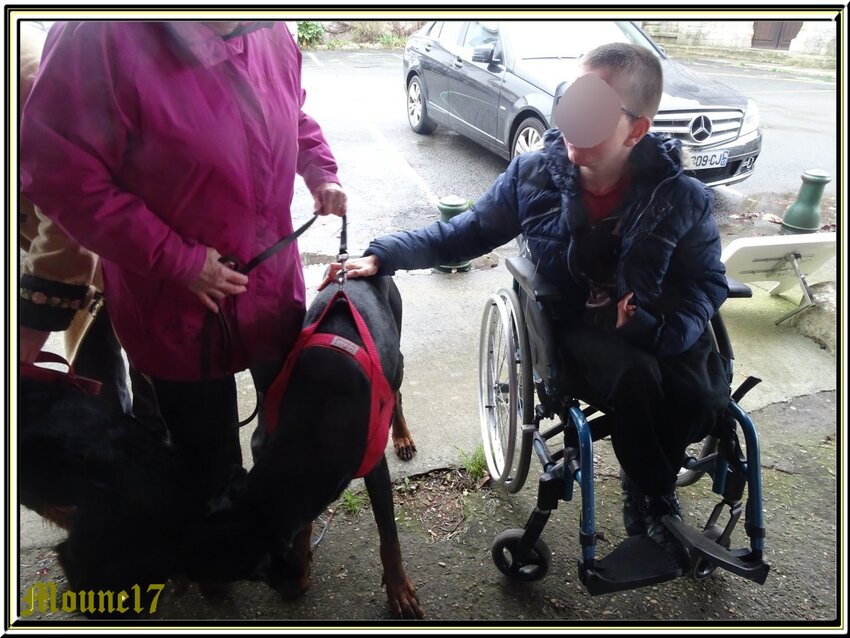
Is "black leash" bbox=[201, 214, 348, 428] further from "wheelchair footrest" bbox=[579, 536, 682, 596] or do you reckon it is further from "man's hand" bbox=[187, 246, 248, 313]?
"wheelchair footrest" bbox=[579, 536, 682, 596]

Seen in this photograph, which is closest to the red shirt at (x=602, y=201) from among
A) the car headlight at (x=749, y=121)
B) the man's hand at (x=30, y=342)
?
the man's hand at (x=30, y=342)

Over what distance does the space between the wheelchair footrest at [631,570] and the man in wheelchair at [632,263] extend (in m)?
0.04

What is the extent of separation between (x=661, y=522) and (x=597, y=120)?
1207 millimetres

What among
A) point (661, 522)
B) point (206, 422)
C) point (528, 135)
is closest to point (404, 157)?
point (528, 135)

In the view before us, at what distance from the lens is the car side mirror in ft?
14.1

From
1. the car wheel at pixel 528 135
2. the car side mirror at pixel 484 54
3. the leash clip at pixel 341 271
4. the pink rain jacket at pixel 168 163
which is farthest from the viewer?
the car wheel at pixel 528 135

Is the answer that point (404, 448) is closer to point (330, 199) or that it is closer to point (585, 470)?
point (585, 470)

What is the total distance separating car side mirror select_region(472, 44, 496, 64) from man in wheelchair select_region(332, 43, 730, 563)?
110 inches

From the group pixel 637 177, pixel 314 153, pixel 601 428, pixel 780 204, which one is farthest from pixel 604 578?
pixel 780 204

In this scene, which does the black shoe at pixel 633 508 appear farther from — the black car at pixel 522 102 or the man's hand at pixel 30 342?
the black car at pixel 522 102

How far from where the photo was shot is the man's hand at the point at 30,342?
1438 mm

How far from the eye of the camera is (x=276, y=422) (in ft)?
5.14
